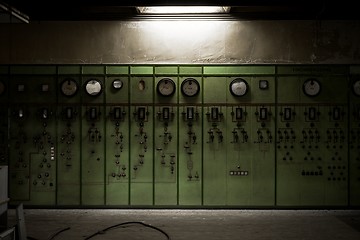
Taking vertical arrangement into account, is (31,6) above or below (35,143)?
above

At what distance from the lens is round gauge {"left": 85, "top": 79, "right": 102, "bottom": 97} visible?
617cm

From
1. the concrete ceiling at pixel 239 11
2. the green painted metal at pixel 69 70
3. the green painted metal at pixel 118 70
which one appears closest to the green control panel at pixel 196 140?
the green painted metal at pixel 118 70

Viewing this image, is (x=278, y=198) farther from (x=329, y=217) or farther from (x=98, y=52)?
(x=98, y=52)

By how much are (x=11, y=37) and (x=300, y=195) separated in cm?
544

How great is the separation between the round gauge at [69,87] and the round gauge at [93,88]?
204 millimetres

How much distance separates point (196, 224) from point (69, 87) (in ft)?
9.84

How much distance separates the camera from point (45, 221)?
219 inches

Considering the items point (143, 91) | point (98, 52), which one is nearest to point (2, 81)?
point (98, 52)

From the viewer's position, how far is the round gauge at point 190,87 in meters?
6.13

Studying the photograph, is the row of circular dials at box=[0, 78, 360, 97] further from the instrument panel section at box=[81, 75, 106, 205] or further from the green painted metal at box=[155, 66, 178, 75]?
the green painted metal at box=[155, 66, 178, 75]

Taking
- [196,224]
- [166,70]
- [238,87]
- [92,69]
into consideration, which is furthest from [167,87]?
[196,224]

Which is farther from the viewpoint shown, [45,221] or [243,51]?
[243,51]

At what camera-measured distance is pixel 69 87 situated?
6.20 metres

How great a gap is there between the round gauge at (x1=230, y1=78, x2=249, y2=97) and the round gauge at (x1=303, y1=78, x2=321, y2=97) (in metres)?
0.98
